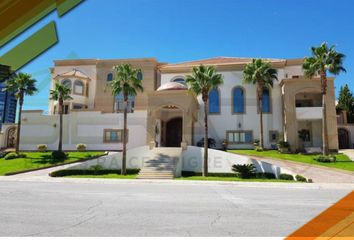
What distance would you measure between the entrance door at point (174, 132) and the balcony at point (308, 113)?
14.4 meters

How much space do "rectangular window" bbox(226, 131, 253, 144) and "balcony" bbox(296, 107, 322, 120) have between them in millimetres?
5996

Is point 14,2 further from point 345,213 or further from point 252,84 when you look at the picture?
point 252,84

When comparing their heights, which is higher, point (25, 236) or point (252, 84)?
point (252, 84)

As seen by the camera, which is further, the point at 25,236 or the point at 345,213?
the point at 345,213

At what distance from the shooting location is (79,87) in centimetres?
4197

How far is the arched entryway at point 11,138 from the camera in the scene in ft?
139

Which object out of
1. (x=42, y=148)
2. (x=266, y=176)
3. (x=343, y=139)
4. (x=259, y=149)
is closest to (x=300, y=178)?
(x=266, y=176)

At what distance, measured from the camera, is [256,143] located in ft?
117

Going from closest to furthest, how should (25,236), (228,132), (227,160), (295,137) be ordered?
(25,236) < (227,160) < (295,137) < (228,132)

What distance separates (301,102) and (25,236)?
37150 mm

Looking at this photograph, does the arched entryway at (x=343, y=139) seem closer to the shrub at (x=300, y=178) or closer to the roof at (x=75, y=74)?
the shrub at (x=300, y=178)

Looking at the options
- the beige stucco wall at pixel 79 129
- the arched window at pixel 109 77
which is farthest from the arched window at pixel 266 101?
the arched window at pixel 109 77

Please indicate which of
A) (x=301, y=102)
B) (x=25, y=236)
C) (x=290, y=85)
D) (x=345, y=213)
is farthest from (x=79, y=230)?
(x=301, y=102)

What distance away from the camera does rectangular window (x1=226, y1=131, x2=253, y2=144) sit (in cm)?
3675
